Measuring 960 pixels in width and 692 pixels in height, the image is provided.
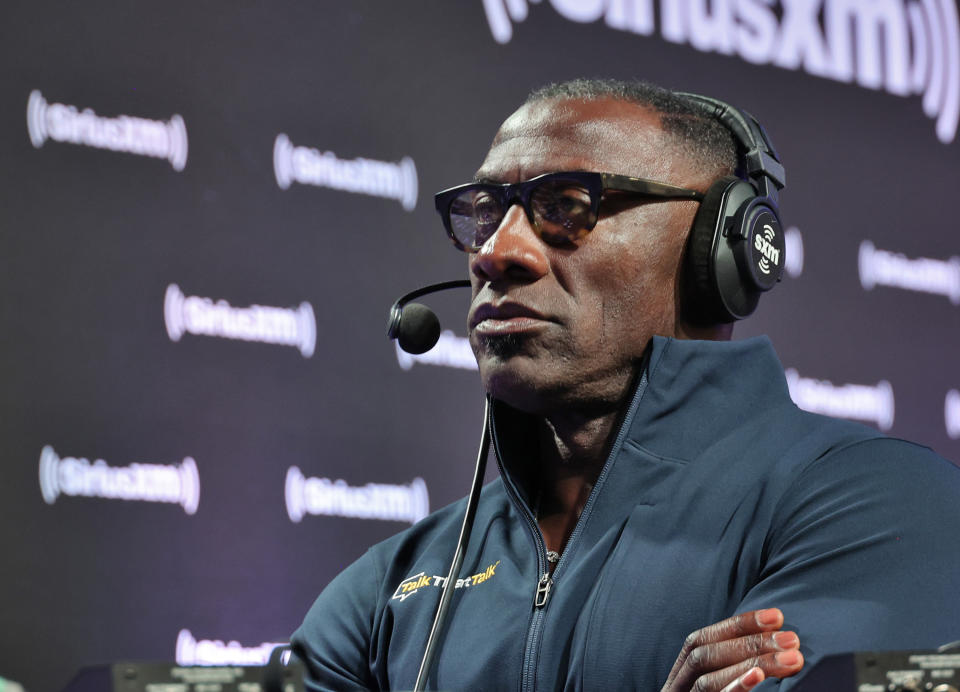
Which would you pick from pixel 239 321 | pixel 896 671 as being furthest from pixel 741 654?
pixel 239 321

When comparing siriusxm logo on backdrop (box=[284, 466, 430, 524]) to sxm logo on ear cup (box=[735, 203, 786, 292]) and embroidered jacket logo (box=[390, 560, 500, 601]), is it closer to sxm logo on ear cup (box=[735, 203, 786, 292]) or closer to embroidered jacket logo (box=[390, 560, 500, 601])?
embroidered jacket logo (box=[390, 560, 500, 601])

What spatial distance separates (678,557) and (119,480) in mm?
1357

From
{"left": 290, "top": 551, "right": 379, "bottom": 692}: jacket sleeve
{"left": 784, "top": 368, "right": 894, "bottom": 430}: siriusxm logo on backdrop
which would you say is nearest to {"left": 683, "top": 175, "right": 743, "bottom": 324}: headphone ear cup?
{"left": 290, "top": 551, "right": 379, "bottom": 692}: jacket sleeve

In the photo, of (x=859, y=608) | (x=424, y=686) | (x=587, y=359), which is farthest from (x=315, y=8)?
(x=859, y=608)

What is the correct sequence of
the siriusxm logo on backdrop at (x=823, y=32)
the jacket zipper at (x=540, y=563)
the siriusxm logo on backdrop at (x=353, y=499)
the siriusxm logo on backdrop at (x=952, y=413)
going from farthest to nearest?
the siriusxm logo on backdrop at (x=952, y=413) → the siriusxm logo on backdrop at (x=823, y=32) → the siriusxm logo on backdrop at (x=353, y=499) → the jacket zipper at (x=540, y=563)

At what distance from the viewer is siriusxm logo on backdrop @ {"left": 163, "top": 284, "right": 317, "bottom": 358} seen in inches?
99.0

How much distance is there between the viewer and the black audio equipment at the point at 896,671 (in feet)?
2.60

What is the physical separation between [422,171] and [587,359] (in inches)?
55.0

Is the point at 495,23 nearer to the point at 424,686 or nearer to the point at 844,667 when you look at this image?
the point at 424,686

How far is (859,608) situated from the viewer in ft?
3.84

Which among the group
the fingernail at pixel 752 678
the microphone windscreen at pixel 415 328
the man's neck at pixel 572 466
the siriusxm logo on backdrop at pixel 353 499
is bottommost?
the fingernail at pixel 752 678

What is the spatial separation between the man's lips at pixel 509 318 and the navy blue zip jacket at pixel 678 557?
5.6 inches

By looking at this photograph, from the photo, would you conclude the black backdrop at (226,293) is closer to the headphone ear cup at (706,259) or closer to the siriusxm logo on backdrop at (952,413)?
the siriusxm logo on backdrop at (952,413)

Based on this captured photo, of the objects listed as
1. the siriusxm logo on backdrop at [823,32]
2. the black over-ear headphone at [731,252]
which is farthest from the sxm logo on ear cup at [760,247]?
the siriusxm logo on backdrop at [823,32]
